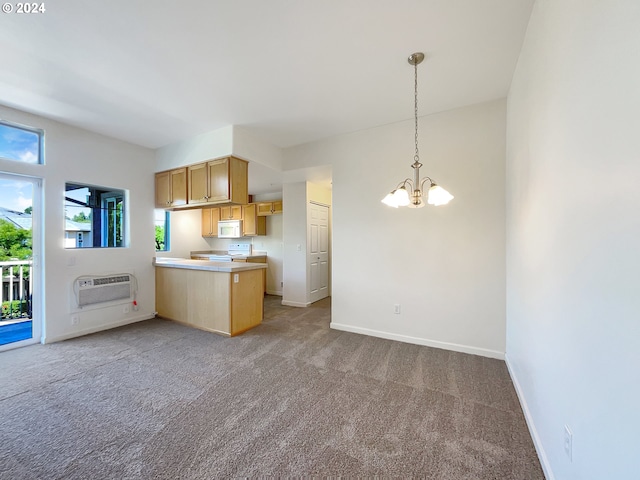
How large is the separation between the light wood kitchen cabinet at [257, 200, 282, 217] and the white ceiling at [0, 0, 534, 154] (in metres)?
2.54

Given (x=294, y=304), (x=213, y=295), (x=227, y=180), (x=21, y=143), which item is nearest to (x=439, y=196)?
(x=227, y=180)

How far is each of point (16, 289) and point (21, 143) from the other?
70.1 inches

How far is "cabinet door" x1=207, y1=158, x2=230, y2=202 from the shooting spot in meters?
3.50

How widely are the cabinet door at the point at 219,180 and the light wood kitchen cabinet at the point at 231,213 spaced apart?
244 cm

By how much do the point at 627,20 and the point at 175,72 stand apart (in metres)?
2.84

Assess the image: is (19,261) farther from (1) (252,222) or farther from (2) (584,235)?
(2) (584,235)

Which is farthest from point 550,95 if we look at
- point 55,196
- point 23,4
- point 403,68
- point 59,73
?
point 55,196

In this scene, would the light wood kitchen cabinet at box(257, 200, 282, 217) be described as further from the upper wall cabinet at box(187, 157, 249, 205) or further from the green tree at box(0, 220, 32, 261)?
the green tree at box(0, 220, 32, 261)

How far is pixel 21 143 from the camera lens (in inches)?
119

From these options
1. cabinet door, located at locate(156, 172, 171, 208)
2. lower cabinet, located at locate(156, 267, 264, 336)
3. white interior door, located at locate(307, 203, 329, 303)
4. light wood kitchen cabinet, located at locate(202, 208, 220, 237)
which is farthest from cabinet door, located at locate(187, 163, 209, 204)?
light wood kitchen cabinet, located at locate(202, 208, 220, 237)

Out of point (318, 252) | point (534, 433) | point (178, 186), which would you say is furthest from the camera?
point (318, 252)

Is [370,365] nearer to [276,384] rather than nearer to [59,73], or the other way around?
[276,384]

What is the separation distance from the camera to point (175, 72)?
7.47 ft

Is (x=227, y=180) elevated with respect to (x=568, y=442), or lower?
elevated
